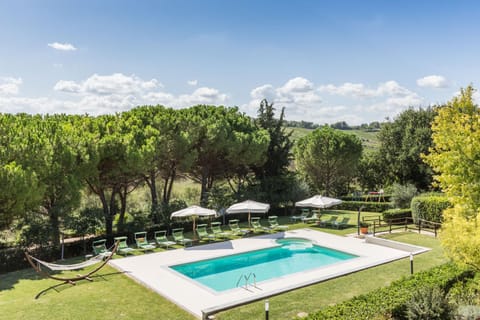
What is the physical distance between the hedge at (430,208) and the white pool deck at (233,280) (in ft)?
17.6

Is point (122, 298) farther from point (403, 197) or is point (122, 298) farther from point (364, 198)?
point (364, 198)

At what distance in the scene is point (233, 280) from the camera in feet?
50.0

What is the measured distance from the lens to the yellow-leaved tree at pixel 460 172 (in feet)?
30.1

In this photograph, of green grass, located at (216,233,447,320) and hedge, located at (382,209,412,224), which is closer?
green grass, located at (216,233,447,320)

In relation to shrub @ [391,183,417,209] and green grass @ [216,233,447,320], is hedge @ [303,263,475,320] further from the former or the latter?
shrub @ [391,183,417,209]

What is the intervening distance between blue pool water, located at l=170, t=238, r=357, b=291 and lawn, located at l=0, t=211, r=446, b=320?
279 cm

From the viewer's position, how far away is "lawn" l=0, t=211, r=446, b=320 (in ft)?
36.0

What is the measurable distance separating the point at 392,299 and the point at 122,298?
8.43m

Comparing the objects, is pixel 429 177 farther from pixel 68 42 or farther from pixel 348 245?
pixel 68 42

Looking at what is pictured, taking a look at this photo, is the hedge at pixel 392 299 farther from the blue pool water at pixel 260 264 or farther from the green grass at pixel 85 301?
the blue pool water at pixel 260 264

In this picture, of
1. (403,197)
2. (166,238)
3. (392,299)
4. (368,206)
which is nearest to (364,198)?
(368,206)

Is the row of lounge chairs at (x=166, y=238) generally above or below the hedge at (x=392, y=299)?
below

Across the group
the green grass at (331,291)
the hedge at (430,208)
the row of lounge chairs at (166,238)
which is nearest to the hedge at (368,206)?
the hedge at (430,208)

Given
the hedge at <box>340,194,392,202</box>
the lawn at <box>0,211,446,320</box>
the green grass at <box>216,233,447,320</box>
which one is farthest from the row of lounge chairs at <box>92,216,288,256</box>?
the hedge at <box>340,194,392,202</box>
